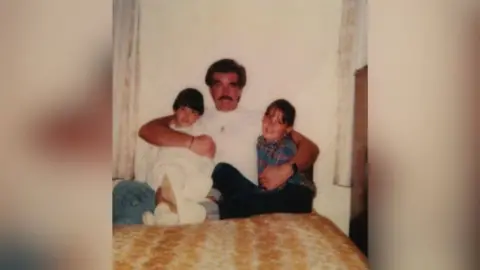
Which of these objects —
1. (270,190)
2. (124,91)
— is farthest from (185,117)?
(270,190)

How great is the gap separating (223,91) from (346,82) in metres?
0.27

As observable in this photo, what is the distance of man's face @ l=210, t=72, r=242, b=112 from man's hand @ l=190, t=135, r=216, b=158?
71 millimetres

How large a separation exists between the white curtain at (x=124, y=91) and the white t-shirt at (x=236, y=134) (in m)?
0.15

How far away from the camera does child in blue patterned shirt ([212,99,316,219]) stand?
1.25 metres

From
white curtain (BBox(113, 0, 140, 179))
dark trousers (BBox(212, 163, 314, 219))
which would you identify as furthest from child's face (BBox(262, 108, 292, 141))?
white curtain (BBox(113, 0, 140, 179))

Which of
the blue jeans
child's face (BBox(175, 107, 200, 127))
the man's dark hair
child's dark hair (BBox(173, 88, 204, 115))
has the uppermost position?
the man's dark hair

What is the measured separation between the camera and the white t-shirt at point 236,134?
4.12ft

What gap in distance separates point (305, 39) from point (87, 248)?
643 millimetres

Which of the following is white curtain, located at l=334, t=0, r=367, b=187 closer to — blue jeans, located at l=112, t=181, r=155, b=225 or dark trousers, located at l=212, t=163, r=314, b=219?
dark trousers, located at l=212, t=163, r=314, b=219

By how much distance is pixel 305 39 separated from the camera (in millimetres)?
1278

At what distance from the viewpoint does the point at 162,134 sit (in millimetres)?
1249

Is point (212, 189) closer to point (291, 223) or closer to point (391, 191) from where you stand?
point (291, 223)

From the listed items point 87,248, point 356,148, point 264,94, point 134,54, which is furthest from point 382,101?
point 87,248

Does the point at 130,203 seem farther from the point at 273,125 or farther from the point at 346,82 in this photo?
the point at 346,82
